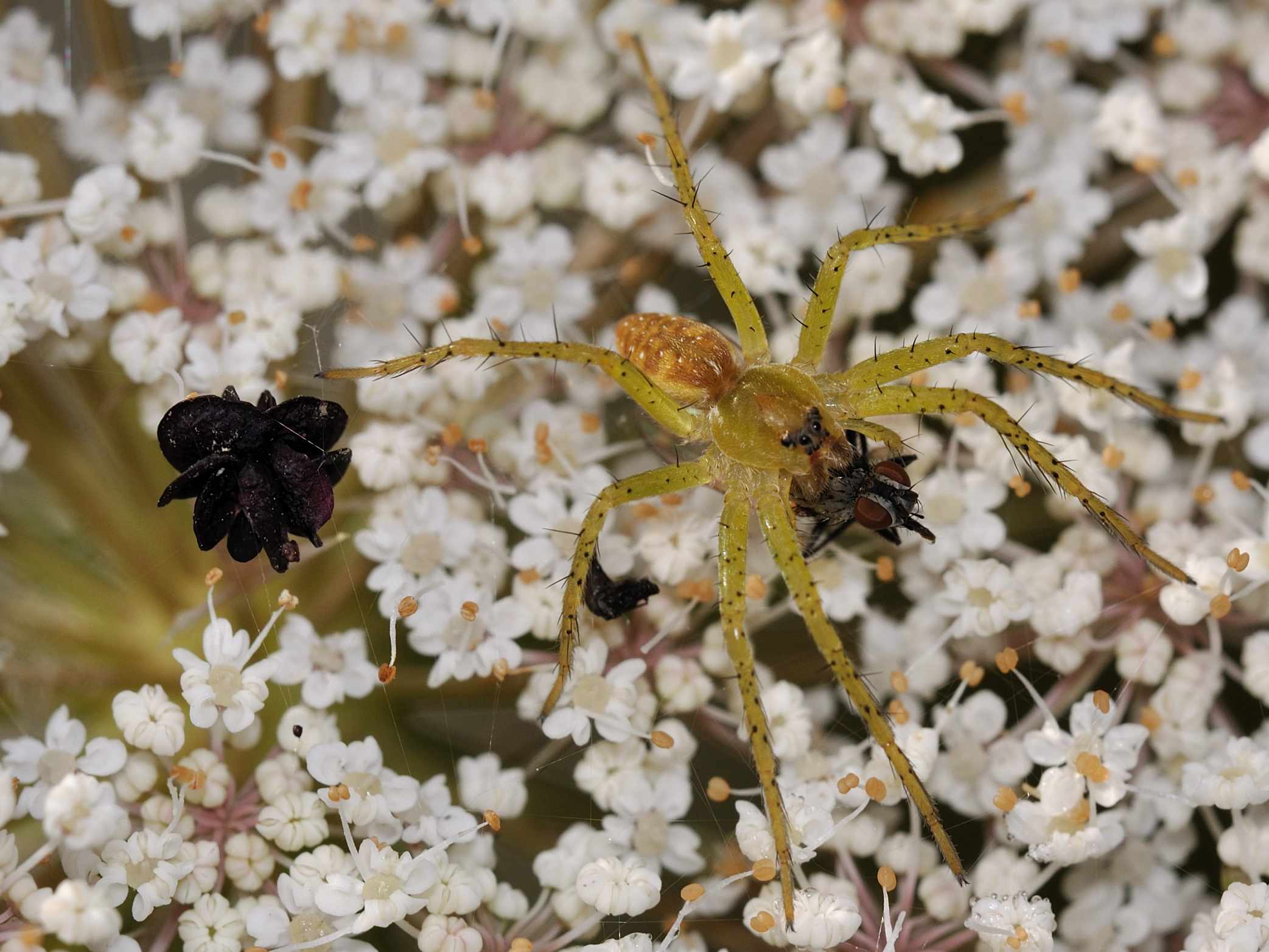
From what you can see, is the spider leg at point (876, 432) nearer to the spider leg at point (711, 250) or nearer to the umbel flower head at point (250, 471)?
the spider leg at point (711, 250)

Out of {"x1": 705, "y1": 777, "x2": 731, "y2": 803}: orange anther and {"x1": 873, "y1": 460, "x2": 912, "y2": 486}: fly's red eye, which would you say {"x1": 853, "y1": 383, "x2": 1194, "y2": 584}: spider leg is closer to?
{"x1": 873, "y1": 460, "x2": 912, "y2": 486}: fly's red eye

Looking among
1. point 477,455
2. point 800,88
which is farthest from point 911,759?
point 800,88

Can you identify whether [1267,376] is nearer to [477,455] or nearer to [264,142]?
[477,455]

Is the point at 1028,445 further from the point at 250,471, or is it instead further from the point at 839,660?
the point at 250,471

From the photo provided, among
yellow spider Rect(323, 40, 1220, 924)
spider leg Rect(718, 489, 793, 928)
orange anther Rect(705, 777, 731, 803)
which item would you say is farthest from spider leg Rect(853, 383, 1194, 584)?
orange anther Rect(705, 777, 731, 803)

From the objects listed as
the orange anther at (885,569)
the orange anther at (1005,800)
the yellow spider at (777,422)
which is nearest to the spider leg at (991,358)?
the yellow spider at (777,422)

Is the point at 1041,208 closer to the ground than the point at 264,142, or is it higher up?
closer to the ground

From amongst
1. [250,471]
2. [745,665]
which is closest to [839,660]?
[745,665]
